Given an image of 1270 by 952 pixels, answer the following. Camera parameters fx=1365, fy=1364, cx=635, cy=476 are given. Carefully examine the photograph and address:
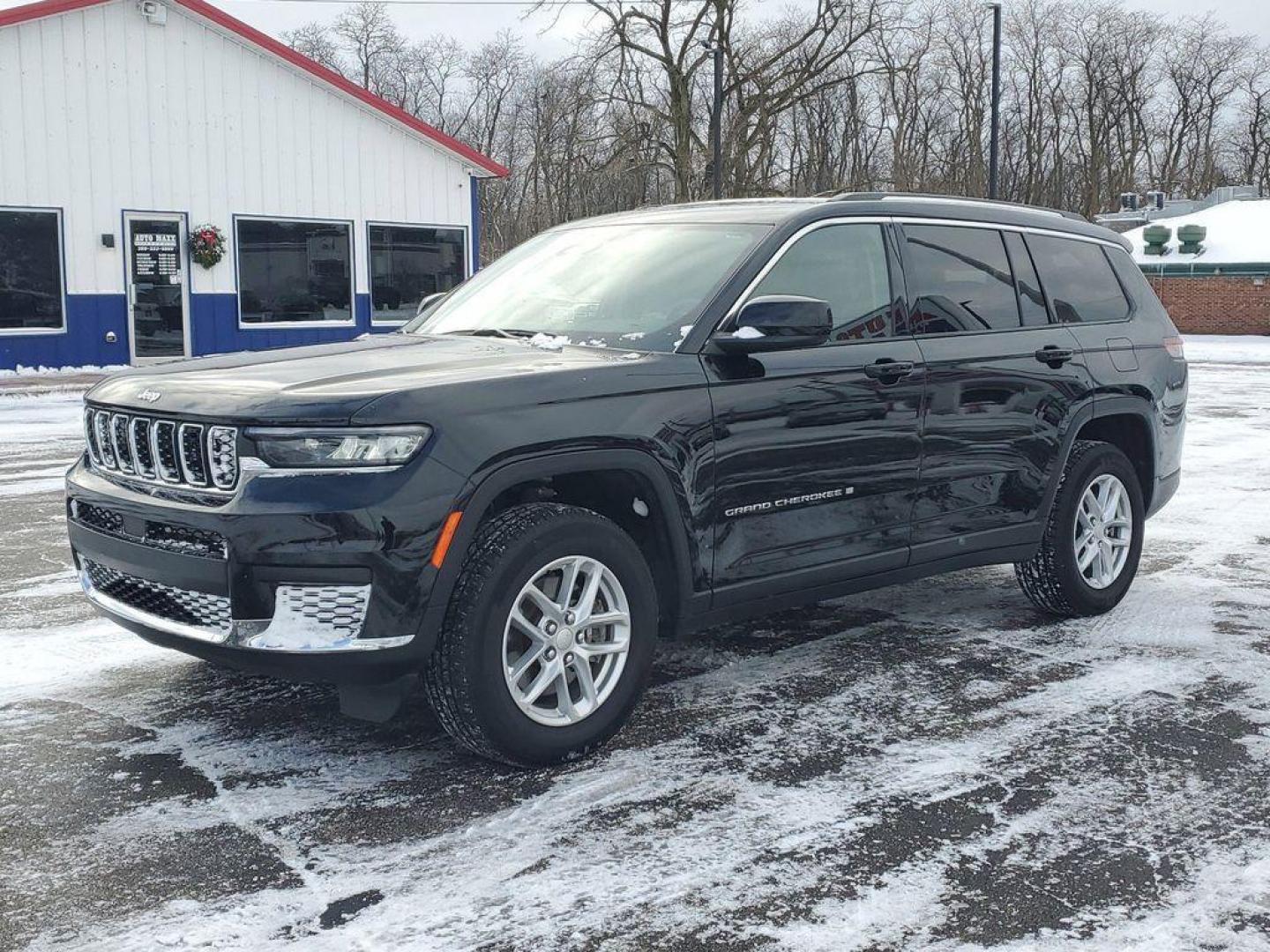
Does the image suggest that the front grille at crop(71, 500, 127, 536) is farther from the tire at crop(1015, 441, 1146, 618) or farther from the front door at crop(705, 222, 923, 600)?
the tire at crop(1015, 441, 1146, 618)

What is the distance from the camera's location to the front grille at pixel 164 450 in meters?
3.90

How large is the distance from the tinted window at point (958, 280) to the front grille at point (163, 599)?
113 inches

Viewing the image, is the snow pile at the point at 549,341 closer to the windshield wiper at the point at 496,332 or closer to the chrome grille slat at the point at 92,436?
the windshield wiper at the point at 496,332

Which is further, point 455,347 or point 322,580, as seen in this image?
point 455,347

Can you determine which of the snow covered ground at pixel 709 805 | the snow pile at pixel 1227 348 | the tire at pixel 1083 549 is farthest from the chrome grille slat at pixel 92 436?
the snow pile at pixel 1227 348

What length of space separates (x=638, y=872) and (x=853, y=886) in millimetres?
543

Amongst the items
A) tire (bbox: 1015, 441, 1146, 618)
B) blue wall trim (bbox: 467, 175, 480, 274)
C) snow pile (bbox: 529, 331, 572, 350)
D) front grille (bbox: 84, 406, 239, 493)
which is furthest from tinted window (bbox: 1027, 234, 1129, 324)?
blue wall trim (bbox: 467, 175, 480, 274)

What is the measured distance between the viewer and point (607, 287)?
5.10 metres

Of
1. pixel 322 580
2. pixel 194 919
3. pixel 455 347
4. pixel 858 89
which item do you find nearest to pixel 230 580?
pixel 322 580

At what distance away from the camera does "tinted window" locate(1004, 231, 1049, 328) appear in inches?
233

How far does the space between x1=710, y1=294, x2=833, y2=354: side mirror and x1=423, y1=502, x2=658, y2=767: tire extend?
2.58ft

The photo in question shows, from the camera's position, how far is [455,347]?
479cm

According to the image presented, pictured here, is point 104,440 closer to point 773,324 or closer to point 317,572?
point 317,572

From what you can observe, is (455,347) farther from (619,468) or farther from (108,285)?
(108,285)
